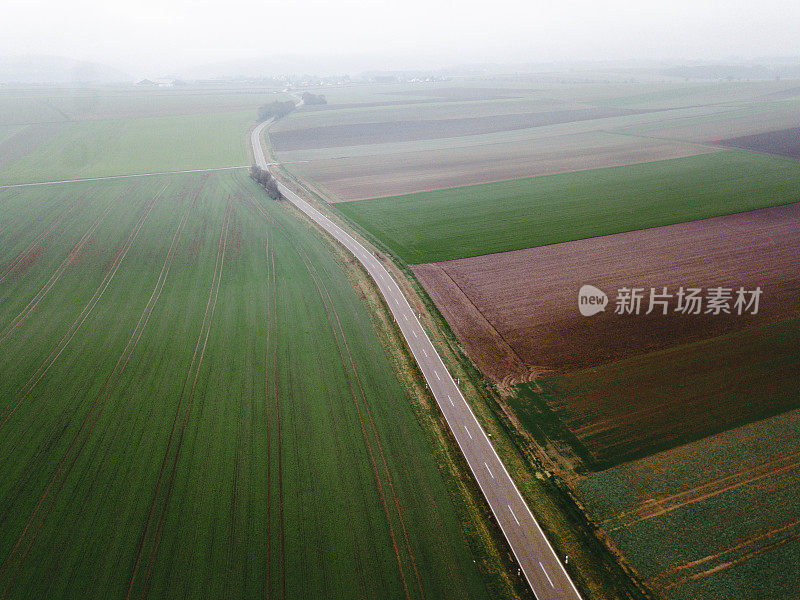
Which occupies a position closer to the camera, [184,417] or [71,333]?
[184,417]

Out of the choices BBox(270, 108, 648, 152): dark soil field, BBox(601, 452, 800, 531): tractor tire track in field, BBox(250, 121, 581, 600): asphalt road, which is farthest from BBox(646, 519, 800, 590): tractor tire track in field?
BBox(270, 108, 648, 152): dark soil field

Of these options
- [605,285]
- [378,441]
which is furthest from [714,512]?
[605,285]

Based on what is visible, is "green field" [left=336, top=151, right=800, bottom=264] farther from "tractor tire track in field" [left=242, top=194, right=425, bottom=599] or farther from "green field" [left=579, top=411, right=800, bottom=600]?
"green field" [left=579, top=411, right=800, bottom=600]

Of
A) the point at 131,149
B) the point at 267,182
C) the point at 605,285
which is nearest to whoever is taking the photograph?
the point at 605,285

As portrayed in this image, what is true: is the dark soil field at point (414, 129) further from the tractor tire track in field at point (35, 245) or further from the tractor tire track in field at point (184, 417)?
the tractor tire track in field at point (184, 417)

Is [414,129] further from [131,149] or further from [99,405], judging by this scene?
[99,405]

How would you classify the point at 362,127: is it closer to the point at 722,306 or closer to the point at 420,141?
the point at 420,141
